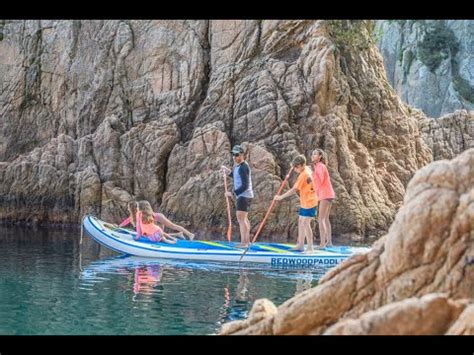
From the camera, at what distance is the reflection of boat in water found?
16469 mm

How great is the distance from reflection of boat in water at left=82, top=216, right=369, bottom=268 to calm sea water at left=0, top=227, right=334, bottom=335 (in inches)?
11.4

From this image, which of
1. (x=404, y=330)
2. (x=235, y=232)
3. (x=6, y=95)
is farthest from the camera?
(x=6, y=95)

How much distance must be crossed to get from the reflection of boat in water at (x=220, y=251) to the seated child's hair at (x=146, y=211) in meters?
0.42

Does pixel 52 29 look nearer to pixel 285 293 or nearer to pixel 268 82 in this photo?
pixel 268 82

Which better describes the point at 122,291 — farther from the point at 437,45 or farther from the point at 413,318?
the point at 437,45

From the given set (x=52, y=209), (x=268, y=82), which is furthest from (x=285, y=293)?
(x=52, y=209)

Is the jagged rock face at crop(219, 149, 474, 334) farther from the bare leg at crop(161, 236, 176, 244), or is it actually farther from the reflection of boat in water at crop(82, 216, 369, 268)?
the bare leg at crop(161, 236, 176, 244)

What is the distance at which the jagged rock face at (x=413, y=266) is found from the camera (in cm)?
619

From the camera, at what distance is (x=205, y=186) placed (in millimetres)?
23922

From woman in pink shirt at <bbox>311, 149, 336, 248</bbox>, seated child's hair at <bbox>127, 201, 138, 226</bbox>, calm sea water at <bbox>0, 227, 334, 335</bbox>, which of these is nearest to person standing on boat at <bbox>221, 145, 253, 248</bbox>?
calm sea water at <bbox>0, 227, 334, 335</bbox>

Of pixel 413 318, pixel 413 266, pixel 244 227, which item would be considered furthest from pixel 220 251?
pixel 413 318

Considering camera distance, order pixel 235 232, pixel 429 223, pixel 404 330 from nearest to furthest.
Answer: pixel 404 330, pixel 429 223, pixel 235 232

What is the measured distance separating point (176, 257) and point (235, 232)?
6.84m

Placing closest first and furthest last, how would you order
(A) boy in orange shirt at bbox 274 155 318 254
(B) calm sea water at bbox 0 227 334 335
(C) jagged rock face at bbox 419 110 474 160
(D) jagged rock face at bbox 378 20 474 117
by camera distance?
1. (B) calm sea water at bbox 0 227 334 335
2. (A) boy in orange shirt at bbox 274 155 318 254
3. (C) jagged rock face at bbox 419 110 474 160
4. (D) jagged rock face at bbox 378 20 474 117
